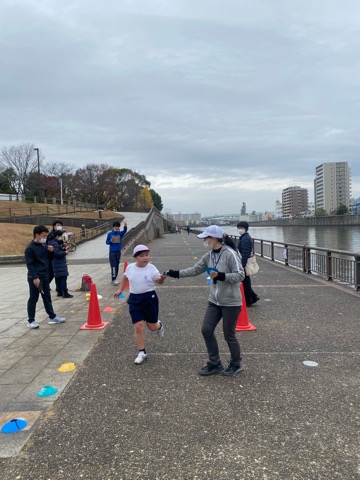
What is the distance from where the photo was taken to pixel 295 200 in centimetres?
18825

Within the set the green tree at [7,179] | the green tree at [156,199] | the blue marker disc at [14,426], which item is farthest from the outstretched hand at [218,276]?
the green tree at [156,199]

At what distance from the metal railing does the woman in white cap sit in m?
5.92

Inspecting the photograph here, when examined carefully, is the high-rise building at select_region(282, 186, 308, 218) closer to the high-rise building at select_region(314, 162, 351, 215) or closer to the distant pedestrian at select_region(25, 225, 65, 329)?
the high-rise building at select_region(314, 162, 351, 215)

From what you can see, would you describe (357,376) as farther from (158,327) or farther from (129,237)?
(129,237)

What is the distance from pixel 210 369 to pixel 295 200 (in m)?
195

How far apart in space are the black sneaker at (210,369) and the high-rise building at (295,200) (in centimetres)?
18835

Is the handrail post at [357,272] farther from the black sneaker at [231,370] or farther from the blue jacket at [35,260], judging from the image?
the blue jacket at [35,260]

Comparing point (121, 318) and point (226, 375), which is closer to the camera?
point (226, 375)

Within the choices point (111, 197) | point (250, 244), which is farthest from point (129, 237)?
point (111, 197)

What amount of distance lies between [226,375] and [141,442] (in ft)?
4.76

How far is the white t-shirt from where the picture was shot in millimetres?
4430

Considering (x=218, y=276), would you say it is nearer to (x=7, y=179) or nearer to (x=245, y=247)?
(x=245, y=247)

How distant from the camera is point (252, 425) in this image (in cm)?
306

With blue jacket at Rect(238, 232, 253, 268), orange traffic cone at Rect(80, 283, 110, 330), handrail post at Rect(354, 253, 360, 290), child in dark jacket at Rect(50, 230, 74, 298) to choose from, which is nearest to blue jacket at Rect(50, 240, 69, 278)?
child in dark jacket at Rect(50, 230, 74, 298)
